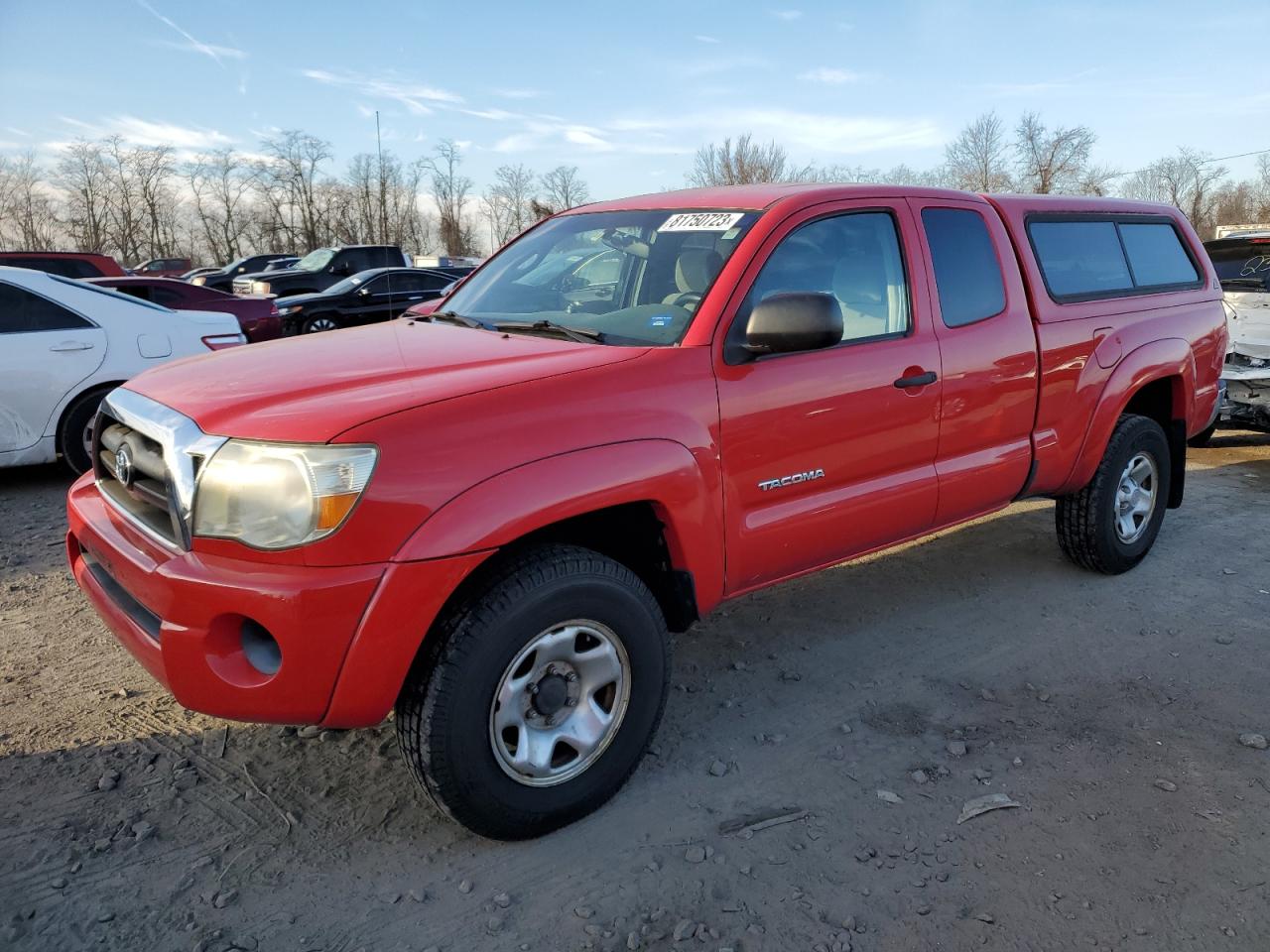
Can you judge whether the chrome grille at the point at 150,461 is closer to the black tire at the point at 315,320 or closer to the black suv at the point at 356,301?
the black suv at the point at 356,301

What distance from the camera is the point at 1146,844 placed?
2.60 m

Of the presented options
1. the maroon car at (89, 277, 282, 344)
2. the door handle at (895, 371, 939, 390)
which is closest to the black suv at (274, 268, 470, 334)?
the maroon car at (89, 277, 282, 344)

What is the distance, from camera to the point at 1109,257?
15.0ft

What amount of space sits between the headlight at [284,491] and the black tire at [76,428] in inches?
186

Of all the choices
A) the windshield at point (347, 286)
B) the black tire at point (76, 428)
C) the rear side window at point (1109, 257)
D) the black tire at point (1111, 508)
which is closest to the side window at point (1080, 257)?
the rear side window at point (1109, 257)

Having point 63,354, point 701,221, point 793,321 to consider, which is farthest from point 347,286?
point 793,321

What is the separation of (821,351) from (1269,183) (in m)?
59.6

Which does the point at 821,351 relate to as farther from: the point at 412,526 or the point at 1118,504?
the point at 1118,504

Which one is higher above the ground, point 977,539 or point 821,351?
point 821,351

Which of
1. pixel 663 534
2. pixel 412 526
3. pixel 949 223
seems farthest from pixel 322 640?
pixel 949 223

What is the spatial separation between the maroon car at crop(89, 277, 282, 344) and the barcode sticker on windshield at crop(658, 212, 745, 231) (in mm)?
7412

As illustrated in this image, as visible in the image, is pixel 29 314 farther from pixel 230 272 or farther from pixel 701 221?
pixel 230 272

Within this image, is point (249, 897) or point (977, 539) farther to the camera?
point (977, 539)

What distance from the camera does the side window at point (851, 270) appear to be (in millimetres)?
3150
